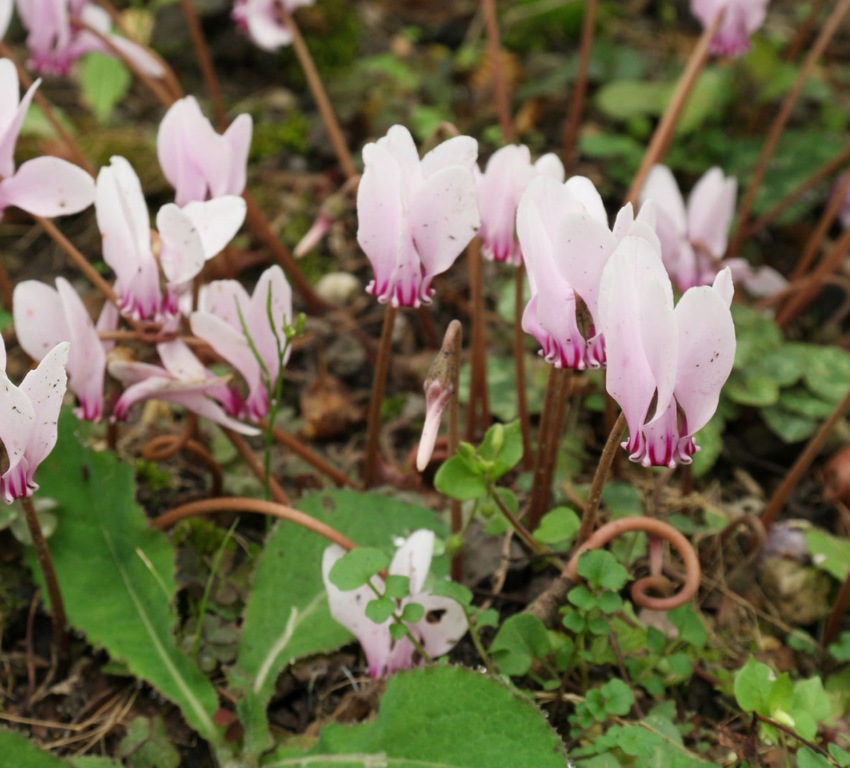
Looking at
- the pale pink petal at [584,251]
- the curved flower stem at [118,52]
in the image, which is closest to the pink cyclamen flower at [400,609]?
the pale pink petal at [584,251]

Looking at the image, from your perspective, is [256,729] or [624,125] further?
[624,125]

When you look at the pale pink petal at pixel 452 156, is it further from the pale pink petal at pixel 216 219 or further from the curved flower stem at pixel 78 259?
the curved flower stem at pixel 78 259

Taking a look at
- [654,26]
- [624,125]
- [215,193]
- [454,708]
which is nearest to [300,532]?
[454,708]

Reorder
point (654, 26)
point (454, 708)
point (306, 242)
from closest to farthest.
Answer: point (454, 708) < point (306, 242) < point (654, 26)

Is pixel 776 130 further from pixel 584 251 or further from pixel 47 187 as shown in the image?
pixel 47 187

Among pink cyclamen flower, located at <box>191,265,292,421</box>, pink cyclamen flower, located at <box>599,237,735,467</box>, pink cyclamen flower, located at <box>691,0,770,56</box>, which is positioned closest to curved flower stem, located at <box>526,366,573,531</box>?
pink cyclamen flower, located at <box>599,237,735,467</box>

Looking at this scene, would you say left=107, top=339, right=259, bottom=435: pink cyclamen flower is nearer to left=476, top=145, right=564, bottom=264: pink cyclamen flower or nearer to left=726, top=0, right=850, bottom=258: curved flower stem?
left=476, top=145, right=564, bottom=264: pink cyclamen flower

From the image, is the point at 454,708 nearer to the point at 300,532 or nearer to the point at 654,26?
the point at 300,532
